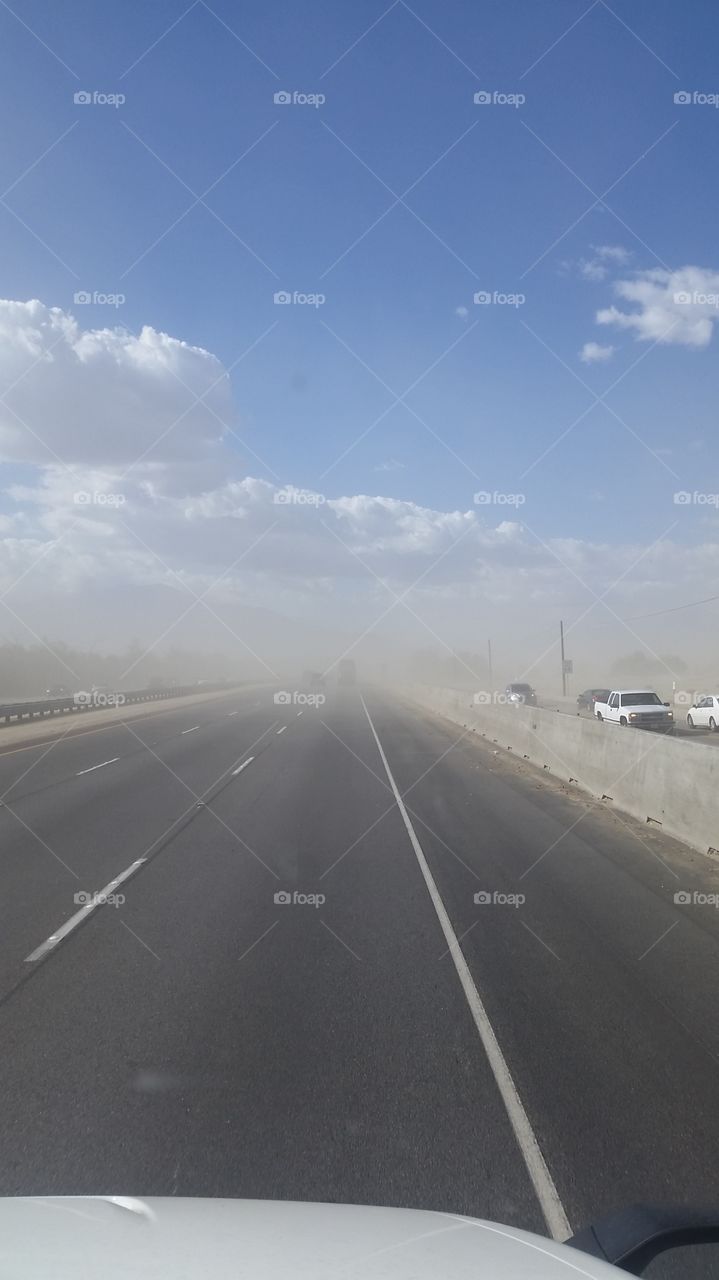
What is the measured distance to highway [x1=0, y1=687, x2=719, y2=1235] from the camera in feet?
14.2

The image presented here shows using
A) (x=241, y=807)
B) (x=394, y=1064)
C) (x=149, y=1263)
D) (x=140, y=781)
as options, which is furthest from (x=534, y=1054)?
(x=140, y=781)

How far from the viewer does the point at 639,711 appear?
1315 inches

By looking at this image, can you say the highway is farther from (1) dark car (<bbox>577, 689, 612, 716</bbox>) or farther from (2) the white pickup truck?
(1) dark car (<bbox>577, 689, 612, 716</bbox>)

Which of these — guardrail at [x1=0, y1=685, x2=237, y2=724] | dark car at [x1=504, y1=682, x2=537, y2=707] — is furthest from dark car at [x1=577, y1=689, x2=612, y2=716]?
guardrail at [x1=0, y1=685, x2=237, y2=724]

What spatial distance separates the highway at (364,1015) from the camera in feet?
14.2

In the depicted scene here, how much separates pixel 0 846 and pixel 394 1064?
825cm

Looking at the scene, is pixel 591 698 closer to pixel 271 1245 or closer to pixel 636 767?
pixel 636 767

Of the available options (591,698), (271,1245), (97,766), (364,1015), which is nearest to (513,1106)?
(364,1015)

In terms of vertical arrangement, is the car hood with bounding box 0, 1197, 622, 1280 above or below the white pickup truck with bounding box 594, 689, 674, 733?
below

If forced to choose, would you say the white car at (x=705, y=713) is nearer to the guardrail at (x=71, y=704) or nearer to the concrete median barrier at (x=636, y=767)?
the concrete median barrier at (x=636, y=767)

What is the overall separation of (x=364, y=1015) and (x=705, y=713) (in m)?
35.3

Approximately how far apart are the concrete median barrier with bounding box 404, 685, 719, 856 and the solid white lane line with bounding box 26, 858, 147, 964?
6.72 metres

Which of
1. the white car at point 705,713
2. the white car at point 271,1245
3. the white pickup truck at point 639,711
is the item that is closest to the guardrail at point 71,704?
the white pickup truck at point 639,711

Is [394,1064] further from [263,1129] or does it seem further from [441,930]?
[441,930]
